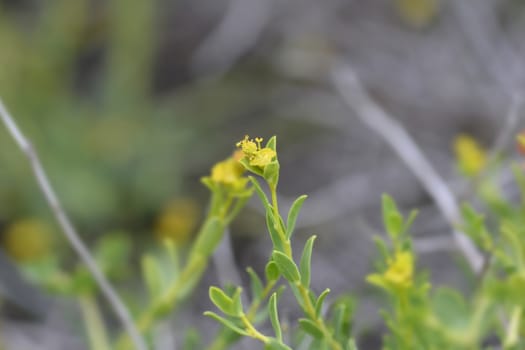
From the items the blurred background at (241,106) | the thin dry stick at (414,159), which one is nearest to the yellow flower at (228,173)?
the thin dry stick at (414,159)

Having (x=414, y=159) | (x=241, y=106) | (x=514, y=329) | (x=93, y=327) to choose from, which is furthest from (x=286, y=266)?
(x=241, y=106)

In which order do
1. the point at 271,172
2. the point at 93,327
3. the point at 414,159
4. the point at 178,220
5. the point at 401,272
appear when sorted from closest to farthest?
the point at 271,172
the point at 401,272
the point at 93,327
the point at 414,159
the point at 178,220

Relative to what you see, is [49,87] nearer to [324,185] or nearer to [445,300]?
[324,185]

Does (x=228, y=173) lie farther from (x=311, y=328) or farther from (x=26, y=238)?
Answer: (x=26, y=238)

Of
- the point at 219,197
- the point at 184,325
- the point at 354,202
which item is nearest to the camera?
the point at 219,197

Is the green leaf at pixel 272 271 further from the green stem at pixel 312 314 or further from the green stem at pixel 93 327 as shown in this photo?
the green stem at pixel 93 327

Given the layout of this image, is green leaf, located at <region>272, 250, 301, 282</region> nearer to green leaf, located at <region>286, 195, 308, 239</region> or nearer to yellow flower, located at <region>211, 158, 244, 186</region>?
green leaf, located at <region>286, 195, 308, 239</region>

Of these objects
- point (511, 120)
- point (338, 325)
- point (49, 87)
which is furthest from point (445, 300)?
point (49, 87)
